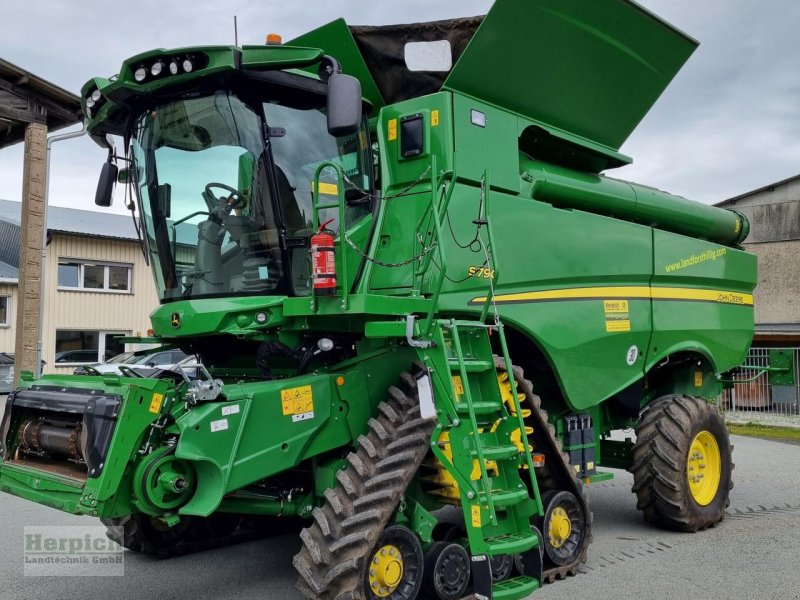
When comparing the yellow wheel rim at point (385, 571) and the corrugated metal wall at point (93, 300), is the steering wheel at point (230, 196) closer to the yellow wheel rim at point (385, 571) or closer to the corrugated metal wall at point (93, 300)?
the yellow wheel rim at point (385, 571)

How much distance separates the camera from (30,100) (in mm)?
10445

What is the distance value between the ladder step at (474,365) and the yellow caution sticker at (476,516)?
74 cm

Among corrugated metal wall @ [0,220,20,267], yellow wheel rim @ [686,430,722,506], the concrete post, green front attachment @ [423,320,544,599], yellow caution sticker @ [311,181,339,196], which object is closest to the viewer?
green front attachment @ [423,320,544,599]

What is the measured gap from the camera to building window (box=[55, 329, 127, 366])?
2159cm

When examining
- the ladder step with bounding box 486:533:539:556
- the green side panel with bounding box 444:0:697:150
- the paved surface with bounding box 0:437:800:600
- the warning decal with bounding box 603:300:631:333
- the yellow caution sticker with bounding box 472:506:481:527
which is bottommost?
the paved surface with bounding box 0:437:800:600

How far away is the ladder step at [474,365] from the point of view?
13.5 ft

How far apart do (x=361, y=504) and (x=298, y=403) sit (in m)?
0.67

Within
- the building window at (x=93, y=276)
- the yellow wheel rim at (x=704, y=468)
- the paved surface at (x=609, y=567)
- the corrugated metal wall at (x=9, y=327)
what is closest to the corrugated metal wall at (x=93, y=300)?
the building window at (x=93, y=276)

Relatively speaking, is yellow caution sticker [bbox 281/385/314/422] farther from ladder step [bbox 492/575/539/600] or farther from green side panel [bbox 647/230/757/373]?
green side panel [bbox 647/230/757/373]

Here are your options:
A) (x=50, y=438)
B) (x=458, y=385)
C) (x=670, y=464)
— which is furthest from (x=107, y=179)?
(x=670, y=464)

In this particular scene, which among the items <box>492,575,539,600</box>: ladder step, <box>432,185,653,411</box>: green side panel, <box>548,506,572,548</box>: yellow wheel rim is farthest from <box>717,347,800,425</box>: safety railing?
<box>492,575,539,600</box>: ladder step

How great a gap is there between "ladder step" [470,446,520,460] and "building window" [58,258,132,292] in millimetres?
19862

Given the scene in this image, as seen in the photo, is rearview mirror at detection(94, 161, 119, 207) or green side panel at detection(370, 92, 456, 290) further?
rearview mirror at detection(94, 161, 119, 207)

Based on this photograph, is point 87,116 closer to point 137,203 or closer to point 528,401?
point 137,203
